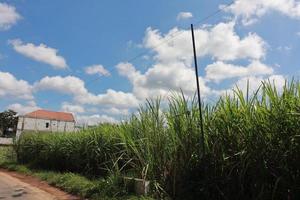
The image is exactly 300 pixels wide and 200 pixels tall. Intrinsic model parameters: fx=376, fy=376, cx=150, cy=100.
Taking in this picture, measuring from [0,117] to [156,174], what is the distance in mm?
72212

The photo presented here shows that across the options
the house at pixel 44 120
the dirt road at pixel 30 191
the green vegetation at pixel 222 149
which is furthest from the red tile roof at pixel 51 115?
the green vegetation at pixel 222 149

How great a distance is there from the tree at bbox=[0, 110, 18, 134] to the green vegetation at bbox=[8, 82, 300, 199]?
226ft

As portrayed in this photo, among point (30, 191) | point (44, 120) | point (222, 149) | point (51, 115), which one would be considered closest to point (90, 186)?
point (30, 191)

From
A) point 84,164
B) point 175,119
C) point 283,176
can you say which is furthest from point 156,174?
point 84,164

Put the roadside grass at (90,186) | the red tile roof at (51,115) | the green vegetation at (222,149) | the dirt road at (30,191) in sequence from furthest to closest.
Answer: the red tile roof at (51,115) < the dirt road at (30,191) < the roadside grass at (90,186) < the green vegetation at (222,149)

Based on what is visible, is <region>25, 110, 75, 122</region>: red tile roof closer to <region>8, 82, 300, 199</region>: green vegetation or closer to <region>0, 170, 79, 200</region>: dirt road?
<region>0, 170, 79, 200</region>: dirt road

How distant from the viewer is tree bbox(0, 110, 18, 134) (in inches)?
2950

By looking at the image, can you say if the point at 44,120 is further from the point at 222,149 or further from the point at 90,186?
the point at 222,149

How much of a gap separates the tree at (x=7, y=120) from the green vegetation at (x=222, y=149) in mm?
69025

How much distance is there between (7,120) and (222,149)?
74652mm

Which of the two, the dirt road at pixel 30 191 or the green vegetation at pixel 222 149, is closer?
the green vegetation at pixel 222 149

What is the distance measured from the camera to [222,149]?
729cm

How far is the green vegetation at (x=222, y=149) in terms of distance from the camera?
613 cm

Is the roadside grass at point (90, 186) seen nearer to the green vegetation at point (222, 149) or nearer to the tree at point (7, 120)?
the green vegetation at point (222, 149)
